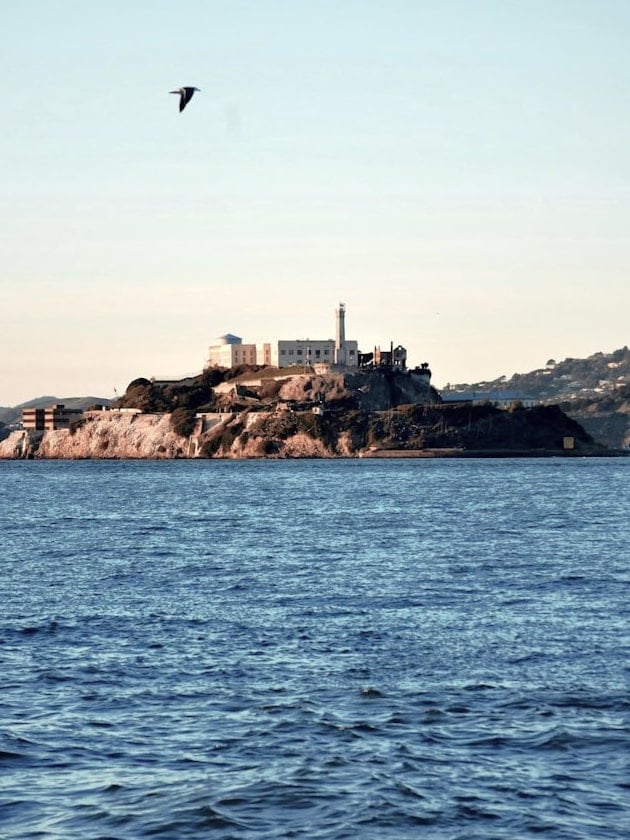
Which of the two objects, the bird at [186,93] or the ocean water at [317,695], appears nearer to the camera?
the ocean water at [317,695]

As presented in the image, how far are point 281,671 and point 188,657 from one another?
3.13 m

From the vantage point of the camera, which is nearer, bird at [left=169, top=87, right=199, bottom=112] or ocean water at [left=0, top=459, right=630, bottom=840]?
ocean water at [left=0, top=459, right=630, bottom=840]

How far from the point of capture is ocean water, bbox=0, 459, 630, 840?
72.8 ft

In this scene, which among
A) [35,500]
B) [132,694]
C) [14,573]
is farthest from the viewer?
[35,500]

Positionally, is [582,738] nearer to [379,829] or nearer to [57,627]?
[379,829]

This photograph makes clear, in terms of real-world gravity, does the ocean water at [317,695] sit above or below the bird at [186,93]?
below

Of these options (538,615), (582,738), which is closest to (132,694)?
(582,738)

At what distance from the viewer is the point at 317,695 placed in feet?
97.7

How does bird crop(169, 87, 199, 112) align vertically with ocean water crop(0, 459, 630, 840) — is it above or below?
above

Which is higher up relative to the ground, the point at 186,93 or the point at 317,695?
the point at 186,93

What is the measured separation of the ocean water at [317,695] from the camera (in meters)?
22.2

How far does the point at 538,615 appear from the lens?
41625 mm

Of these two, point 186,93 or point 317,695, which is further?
point 186,93

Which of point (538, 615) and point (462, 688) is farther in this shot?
point (538, 615)
